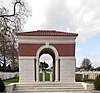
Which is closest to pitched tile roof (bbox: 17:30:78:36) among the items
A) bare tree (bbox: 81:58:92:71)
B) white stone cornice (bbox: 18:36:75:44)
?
white stone cornice (bbox: 18:36:75:44)

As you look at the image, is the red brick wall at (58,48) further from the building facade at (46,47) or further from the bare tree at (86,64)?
the bare tree at (86,64)

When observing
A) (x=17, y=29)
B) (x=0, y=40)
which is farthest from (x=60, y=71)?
(x=0, y=40)

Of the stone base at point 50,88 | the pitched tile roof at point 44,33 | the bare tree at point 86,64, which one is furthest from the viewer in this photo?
the bare tree at point 86,64

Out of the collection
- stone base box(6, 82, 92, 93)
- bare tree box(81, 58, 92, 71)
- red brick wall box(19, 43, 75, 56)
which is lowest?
stone base box(6, 82, 92, 93)

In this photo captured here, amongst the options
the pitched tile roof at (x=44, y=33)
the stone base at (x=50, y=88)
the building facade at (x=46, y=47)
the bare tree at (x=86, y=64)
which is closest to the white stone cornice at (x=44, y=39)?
the building facade at (x=46, y=47)

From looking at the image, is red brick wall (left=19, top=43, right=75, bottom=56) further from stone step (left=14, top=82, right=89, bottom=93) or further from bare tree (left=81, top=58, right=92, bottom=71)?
bare tree (left=81, top=58, right=92, bottom=71)

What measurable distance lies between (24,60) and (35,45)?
6.23 ft

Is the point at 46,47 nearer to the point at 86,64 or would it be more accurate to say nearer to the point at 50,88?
the point at 50,88

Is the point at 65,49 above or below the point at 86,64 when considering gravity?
above

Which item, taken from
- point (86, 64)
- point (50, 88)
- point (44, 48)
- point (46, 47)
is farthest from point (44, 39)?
point (86, 64)

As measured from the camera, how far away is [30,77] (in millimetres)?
33438

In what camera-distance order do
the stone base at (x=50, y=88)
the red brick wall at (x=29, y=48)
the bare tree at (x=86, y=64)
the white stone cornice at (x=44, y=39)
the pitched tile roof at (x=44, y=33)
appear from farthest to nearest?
1. the bare tree at (x=86, y=64)
2. the red brick wall at (x=29, y=48)
3. the white stone cornice at (x=44, y=39)
4. the pitched tile roof at (x=44, y=33)
5. the stone base at (x=50, y=88)

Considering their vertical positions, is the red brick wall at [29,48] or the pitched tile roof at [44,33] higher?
the pitched tile roof at [44,33]

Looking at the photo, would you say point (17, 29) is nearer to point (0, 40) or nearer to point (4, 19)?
point (4, 19)
